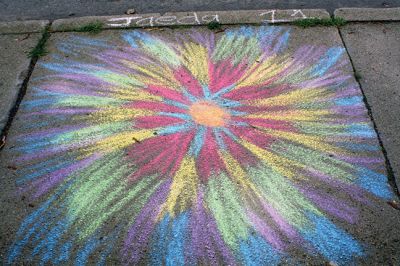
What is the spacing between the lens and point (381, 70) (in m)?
2.90

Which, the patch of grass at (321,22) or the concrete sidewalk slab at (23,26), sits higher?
the concrete sidewalk slab at (23,26)

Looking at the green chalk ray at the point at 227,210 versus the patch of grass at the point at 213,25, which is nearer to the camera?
the green chalk ray at the point at 227,210

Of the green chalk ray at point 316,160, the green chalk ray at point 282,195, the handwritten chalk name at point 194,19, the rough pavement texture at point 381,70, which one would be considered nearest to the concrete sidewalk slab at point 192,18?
the handwritten chalk name at point 194,19

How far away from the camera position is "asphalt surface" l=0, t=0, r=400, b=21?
3588 mm

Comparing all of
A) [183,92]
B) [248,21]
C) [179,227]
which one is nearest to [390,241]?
[179,227]

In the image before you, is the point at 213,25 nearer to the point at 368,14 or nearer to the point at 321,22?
the point at 321,22

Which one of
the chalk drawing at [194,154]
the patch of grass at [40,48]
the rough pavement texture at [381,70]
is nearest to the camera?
the chalk drawing at [194,154]

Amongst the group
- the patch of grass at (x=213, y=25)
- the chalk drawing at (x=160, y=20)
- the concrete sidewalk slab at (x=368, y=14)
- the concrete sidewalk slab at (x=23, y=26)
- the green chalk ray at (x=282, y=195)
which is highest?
the concrete sidewalk slab at (x=23, y=26)

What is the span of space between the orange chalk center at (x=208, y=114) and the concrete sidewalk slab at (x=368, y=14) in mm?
1481

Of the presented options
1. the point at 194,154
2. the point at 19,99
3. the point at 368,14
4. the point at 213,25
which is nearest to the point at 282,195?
the point at 194,154

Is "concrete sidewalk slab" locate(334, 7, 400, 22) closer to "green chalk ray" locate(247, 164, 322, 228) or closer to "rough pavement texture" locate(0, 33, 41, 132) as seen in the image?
"green chalk ray" locate(247, 164, 322, 228)

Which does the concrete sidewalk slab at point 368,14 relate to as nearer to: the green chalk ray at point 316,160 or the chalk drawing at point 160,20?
the chalk drawing at point 160,20

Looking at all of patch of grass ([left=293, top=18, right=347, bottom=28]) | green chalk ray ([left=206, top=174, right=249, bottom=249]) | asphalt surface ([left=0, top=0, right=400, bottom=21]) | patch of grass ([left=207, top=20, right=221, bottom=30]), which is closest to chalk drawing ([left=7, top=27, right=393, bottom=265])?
green chalk ray ([left=206, top=174, right=249, bottom=249])

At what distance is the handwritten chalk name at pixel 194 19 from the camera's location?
3.39 m
